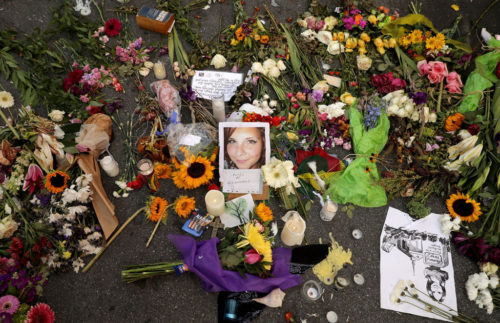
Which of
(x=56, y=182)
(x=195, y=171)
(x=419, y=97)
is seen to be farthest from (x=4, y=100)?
(x=419, y=97)

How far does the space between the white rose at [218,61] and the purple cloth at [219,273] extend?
5.31 feet

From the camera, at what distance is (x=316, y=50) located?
2.86 metres

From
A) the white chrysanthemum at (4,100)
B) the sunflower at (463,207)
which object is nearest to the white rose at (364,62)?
the sunflower at (463,207)

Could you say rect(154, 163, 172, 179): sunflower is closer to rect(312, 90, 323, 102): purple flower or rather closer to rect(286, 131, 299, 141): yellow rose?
rect(286, 131, 299, 141): yellow rose

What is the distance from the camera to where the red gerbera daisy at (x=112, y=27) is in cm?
280

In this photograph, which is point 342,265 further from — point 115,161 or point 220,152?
point 115,161

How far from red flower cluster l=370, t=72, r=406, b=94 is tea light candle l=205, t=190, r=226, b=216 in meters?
1.67

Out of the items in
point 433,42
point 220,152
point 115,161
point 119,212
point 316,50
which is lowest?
point 119,212

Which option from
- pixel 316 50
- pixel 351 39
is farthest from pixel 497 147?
pixel 316 50

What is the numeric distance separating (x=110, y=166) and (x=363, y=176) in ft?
6.22

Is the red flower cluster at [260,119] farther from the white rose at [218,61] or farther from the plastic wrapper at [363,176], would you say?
the white rose at [218,61]

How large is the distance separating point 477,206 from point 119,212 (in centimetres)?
263

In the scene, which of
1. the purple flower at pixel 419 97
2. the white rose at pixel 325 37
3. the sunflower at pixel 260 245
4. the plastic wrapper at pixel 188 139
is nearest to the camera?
the sunflower at pixel 260 245

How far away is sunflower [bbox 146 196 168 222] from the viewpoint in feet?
7.03
